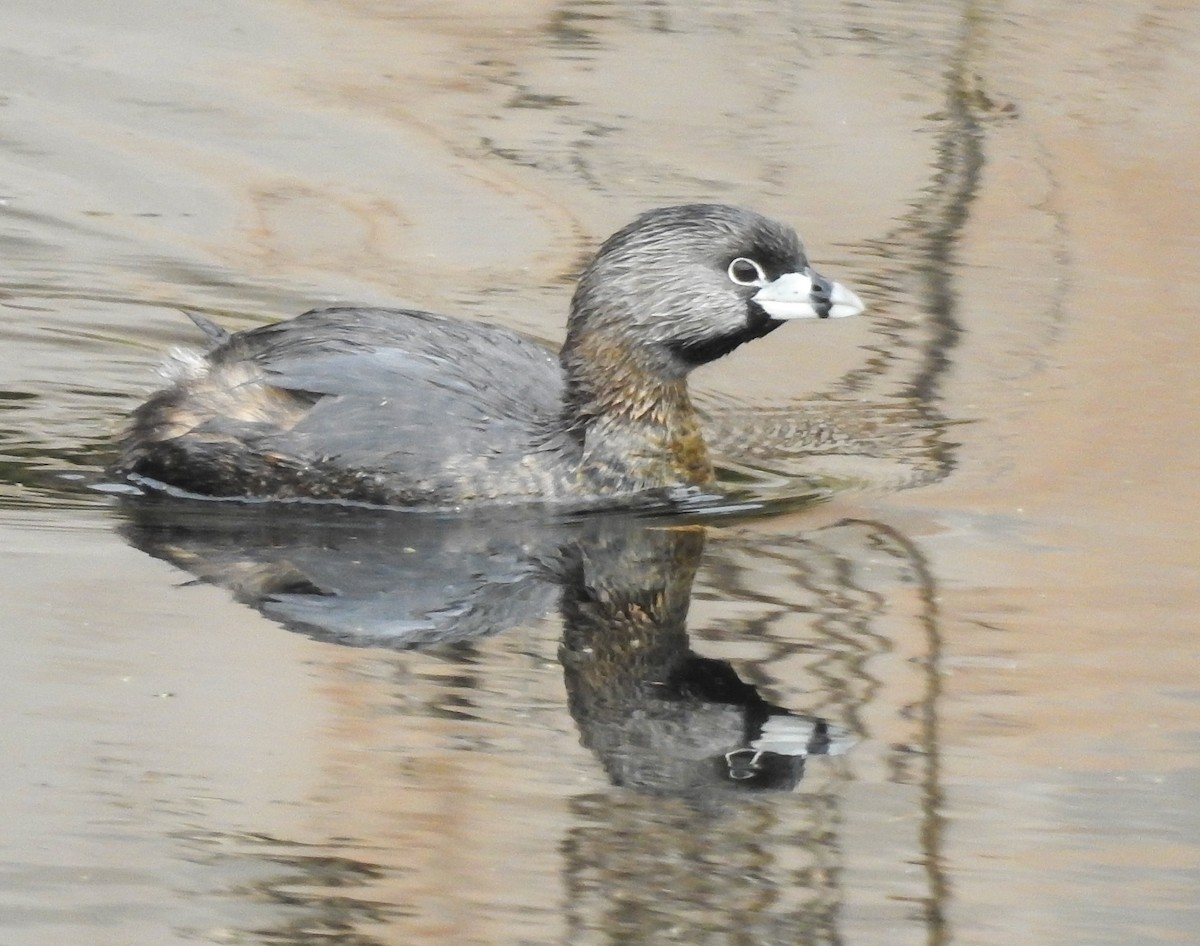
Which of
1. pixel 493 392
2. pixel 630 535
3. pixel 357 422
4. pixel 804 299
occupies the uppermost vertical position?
pixel 804 299

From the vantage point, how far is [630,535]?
6.88m

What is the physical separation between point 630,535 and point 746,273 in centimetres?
91

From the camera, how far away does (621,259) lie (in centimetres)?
729

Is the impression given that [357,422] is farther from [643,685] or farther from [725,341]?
[643,685]

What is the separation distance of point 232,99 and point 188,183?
104 cm

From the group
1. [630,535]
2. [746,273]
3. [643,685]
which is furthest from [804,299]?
[643,685]

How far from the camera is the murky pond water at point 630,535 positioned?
466cm

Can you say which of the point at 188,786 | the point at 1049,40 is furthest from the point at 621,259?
the point at 1049,40

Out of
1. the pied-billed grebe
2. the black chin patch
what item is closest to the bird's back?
the pied-billed grebe

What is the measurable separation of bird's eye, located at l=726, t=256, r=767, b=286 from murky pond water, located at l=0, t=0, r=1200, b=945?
25.8 inches

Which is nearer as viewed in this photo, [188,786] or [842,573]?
[188,786]

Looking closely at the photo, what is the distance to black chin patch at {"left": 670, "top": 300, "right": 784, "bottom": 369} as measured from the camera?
23.8ft

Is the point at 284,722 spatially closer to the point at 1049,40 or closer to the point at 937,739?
the point at 937,739

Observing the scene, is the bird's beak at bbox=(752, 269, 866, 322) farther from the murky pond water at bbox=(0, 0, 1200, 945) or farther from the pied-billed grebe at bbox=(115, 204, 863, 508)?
→ the murky pond water at bbox=(0, 0, 1200, 945)
